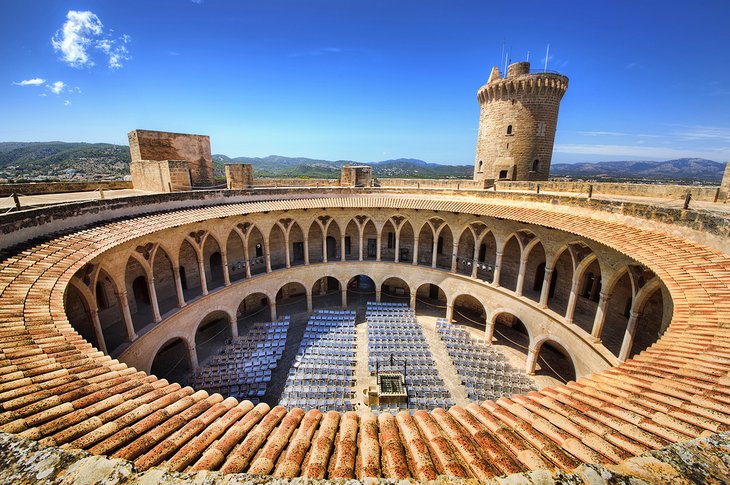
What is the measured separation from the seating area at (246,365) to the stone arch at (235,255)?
3969mm

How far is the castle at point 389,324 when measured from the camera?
116 inches

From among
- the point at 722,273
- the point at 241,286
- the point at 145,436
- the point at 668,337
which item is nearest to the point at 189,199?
the point at 241,286

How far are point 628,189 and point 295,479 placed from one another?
77.7 ft

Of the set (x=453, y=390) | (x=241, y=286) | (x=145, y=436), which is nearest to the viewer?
(x=145, y=436)

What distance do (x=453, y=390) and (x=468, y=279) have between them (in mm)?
7449

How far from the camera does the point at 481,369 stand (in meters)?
16.9

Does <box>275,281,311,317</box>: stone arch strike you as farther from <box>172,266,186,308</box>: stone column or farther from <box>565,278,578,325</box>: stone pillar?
<box>565,278,578,325</box>: stone pillar

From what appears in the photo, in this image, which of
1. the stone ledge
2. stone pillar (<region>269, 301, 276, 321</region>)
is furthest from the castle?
stone pillar (<region>269, 301, 276, 321</region>)

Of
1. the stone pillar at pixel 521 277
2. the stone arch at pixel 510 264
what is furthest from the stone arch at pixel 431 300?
the stone pillar at pixel 521 277

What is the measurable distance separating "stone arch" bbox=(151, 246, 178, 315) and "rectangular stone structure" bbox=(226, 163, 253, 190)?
27.6 ft

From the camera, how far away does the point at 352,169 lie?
90.1 ft

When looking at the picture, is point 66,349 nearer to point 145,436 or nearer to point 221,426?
point 145,436

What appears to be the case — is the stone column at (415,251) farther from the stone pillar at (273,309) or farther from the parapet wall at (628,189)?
the stone pillar at (273,309)

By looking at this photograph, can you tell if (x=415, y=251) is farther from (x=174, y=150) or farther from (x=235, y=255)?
(x=174, y=150)
